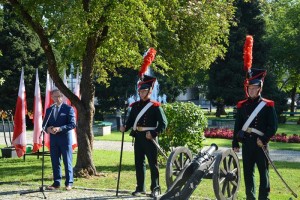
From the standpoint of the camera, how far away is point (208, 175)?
26.1ft

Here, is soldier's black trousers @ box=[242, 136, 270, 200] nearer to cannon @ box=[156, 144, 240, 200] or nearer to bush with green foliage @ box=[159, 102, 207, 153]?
cannon @ box=[156, 144, 240, 200]

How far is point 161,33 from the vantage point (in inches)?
584

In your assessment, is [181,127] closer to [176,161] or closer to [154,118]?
[154,118]

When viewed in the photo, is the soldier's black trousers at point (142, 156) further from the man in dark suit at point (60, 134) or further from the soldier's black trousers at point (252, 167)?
the soldier's black trousers at point (252, 167)

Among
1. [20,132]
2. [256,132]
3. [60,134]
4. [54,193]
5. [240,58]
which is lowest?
[54,193]

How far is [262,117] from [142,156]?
8.55 feet

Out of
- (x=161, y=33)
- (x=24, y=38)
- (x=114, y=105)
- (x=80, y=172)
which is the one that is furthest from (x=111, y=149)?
(x=114, y=105)

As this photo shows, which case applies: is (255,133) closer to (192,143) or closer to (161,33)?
(192,143)

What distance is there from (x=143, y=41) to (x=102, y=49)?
1.03m

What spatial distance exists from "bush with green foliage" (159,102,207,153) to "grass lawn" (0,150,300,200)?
74 cm

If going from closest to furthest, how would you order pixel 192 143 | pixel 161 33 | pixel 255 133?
pixel 255 133 < pixel 192 143 < pixel 161 33

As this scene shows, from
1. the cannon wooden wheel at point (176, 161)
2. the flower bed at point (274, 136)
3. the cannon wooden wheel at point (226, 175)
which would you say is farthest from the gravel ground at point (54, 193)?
the flower bed at point (274, 136)

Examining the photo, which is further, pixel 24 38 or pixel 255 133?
pixel 24 38

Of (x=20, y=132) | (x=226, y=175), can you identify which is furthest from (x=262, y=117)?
(x=20, y=132)
